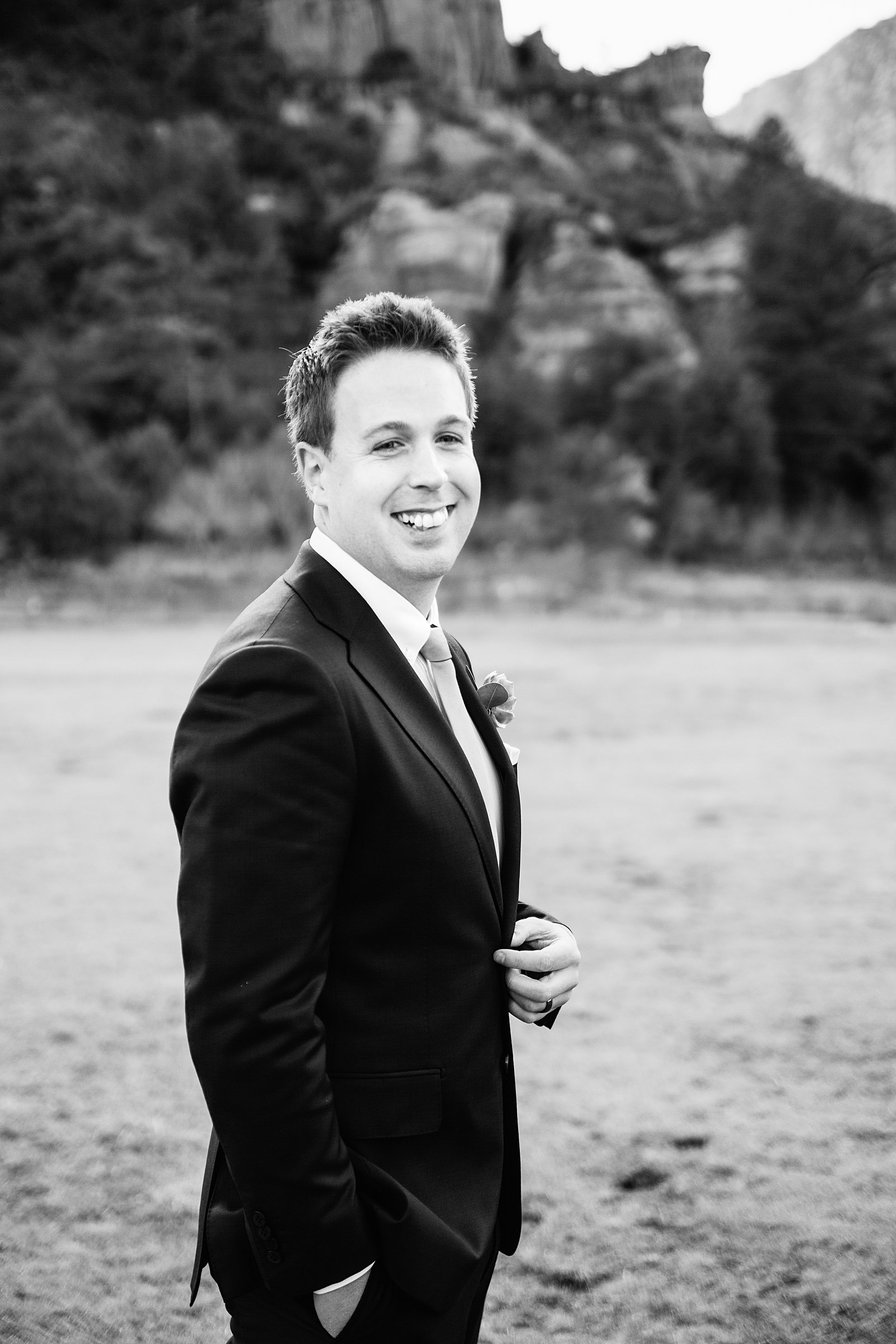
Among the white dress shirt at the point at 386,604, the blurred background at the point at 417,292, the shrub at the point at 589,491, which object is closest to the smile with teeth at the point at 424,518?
the white dress shirt at the point at 386,604

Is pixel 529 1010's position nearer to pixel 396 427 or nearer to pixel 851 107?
pixel 396 427

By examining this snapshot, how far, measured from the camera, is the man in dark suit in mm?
1515

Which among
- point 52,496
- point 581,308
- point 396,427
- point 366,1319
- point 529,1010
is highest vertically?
point 581,308

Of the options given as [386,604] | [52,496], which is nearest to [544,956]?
[386,604]

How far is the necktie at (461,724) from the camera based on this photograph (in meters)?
1.86

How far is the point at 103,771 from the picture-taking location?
9195mm

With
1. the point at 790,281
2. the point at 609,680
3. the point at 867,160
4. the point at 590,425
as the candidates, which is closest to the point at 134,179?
the point at 590,425

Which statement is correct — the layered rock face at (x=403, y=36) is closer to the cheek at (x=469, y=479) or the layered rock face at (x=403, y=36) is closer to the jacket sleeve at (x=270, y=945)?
the cheek at (x=469, y=479)

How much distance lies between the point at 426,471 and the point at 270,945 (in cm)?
74

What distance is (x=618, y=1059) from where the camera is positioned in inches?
169

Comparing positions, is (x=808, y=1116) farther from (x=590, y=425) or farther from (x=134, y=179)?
(x=134, y=179)

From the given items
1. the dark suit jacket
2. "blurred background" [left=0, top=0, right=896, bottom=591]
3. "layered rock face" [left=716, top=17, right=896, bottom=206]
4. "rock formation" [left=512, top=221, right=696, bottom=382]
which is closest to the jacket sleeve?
the dark suit jacket

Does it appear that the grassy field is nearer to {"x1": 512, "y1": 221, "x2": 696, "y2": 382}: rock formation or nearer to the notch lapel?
the notch lapel

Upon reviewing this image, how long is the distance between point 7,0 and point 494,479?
62.1 metres
